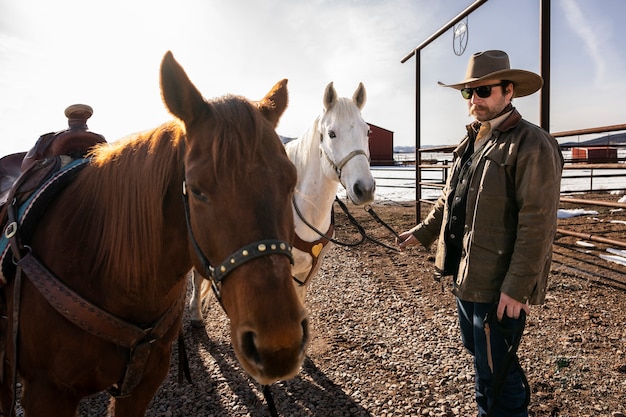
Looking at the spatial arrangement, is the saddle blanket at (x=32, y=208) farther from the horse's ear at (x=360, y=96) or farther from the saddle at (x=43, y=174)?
the horse's ear at (x=360, y=96)

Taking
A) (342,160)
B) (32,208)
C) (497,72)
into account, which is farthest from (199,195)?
(342,160)

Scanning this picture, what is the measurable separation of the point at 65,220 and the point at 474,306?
1999 mm

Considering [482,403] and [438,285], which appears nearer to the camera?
[482,403]

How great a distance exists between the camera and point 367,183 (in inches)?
116

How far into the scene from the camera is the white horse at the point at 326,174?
301 centimetres

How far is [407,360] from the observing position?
3094 millimetres

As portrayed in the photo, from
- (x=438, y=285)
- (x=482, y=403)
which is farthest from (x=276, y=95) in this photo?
(x=438, y=285)

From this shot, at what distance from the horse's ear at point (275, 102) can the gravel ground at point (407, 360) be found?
2173mm

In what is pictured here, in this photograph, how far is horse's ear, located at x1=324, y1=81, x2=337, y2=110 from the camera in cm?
323

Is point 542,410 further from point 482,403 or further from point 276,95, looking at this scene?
point 276,95

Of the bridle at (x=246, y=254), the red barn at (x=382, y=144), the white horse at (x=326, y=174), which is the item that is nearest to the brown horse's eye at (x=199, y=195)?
the bridle at (x=246, y=254)

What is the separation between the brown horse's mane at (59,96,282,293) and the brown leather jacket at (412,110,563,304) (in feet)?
3.74

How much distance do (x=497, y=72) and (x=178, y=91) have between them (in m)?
1.53

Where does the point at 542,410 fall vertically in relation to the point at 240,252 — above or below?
below
